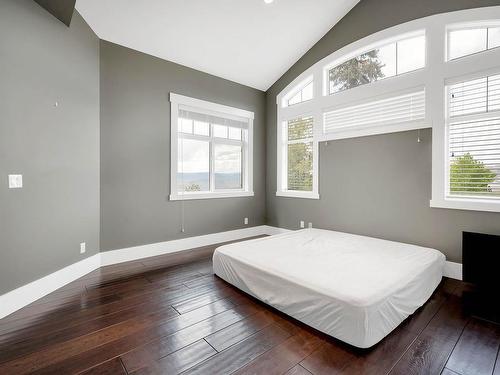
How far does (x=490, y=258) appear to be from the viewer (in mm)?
2541

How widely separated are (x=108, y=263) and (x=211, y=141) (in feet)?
8.34

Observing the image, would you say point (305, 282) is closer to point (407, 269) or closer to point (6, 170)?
point (407, 269)

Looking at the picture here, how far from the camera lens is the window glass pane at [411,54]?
3.28m

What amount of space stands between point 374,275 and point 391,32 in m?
3.34

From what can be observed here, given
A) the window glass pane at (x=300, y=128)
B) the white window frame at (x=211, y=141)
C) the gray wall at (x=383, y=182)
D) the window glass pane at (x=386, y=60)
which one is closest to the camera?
the gray wall at (x=383, y=182)

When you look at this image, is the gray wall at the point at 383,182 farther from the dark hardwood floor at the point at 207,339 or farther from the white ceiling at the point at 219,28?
the dark hardwood floor at the point at 207,339

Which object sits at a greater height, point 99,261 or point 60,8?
point 60,8

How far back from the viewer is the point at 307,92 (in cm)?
467

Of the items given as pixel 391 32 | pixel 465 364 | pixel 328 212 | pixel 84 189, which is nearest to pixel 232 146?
pixel 328 212

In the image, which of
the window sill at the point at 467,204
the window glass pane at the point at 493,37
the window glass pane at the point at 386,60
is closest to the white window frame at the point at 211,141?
the window glass pane at the point at 386,60

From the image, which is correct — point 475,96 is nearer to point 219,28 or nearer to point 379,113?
point 379,113

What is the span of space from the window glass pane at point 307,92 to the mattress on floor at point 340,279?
109 inches

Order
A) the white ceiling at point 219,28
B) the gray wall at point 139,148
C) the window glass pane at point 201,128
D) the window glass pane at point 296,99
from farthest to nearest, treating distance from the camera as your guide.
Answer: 1. the window glass pane at point 296,99
2. the window glass pane at point 201,128
3. the gray wall at point 139,148
4. the white ceiling at point 219,28

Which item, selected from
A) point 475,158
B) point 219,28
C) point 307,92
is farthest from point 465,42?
point 219,28
